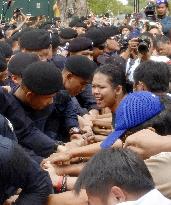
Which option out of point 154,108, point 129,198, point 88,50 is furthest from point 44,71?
point 88,50

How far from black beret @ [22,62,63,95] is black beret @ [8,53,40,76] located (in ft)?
2.07

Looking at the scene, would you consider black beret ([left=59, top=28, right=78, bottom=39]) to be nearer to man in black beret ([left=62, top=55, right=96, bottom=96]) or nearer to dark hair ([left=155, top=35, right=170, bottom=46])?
dark hair ([left=155, top=35, right=170, bottom=46])

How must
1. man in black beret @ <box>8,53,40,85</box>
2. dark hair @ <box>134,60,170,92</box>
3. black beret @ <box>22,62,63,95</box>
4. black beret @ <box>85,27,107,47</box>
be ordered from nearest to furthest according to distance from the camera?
black beret @ <box>22,62,63,95</box> → dark hair @ <box>134,60,170,92</box> → man in black beret @ <box>8,53,40,85</box> → black beret @ <box>85,27,107,47</box>

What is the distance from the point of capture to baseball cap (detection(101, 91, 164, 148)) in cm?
283

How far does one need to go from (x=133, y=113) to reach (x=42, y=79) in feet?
4.08

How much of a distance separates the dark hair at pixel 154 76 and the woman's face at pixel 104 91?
200 millimetres

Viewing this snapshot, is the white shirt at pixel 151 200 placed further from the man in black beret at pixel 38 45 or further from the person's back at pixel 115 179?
the man in black beret at pixel 38 45

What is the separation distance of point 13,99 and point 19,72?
0.82 meters

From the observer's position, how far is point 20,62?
15.8 feet

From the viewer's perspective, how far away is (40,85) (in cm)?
388

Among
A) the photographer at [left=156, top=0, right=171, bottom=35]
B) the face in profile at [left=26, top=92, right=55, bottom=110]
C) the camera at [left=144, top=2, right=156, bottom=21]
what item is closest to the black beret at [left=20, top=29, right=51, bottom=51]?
the face in profile at [left=26, top=92, right=55, bottom=110]

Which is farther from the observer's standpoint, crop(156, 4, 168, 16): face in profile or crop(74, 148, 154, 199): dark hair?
crop(156, 4, 168, 16): face in profile

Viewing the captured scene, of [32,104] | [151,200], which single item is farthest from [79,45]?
[151,200]

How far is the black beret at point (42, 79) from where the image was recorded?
3895mm
